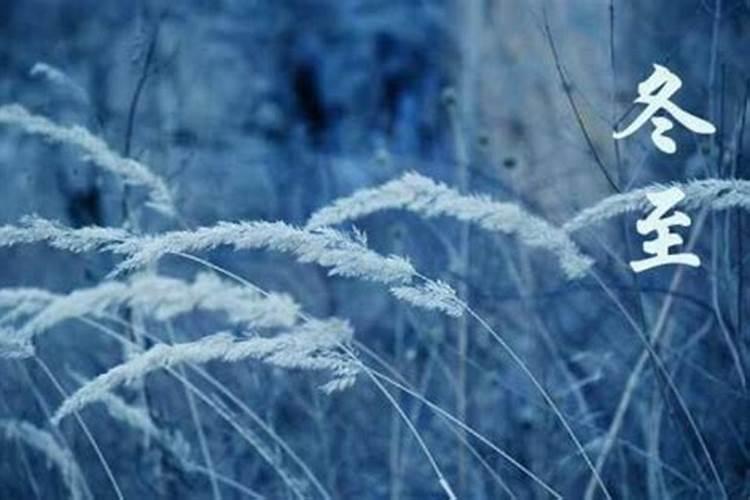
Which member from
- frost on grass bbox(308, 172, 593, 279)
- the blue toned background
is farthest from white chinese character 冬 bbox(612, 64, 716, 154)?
frost on grass bbox(308, 172, 593, 279)

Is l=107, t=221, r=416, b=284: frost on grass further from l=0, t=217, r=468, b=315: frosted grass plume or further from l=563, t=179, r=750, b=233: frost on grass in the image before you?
l=563, t=179, r=750, b=233: frost on grass

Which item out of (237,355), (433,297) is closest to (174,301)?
(237,355)

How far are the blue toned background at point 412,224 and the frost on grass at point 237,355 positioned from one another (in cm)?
24

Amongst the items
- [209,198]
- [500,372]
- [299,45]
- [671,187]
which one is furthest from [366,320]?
[671,187]

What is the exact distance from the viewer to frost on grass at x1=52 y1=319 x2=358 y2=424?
1.29 meters

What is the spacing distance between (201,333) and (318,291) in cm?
61

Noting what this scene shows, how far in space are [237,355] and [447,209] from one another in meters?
0.31

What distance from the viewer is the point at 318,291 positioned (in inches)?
129

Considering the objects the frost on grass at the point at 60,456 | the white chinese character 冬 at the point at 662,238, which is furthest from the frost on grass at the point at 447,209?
the frost on grass at the point at 60,456

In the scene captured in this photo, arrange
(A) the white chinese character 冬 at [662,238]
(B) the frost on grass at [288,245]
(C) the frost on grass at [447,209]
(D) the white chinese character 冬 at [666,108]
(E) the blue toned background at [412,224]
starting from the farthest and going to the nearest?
(E) the blue toned background at [412,224] < (D) the white chinese character 冬 at [666,108] < (A) the white chinese character 冬 at [662,238] < (C) the frost on grass at [447,209] < (B) the frost on grass at [288,245]

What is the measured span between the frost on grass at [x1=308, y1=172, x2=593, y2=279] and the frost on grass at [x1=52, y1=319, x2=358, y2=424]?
0.45 ft

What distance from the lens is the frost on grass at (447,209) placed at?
54.7 inches

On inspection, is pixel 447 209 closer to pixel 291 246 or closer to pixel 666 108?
pixel 291 246

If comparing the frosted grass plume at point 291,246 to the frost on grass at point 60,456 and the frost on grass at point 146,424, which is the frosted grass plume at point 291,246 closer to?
the frost on grass at point 146,424
